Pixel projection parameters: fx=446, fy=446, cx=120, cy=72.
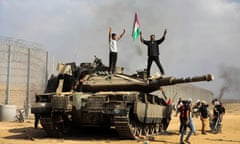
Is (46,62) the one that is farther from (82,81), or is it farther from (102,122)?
(102,122)

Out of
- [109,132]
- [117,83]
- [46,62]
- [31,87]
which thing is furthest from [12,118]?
[117,83]

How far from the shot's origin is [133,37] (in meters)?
21.2

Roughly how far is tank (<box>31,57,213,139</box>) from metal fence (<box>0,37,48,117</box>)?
6986mm

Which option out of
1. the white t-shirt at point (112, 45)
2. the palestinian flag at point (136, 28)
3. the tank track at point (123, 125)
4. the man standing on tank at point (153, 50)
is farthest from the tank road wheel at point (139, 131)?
the palestinian flag at point (136, 28)

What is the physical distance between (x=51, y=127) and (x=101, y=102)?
2.32 m

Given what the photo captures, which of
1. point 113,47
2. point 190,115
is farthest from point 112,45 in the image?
point 190,115

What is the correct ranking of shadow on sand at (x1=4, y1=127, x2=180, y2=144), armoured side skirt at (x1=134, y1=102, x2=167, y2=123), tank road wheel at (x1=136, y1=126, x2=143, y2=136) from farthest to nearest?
shadow on sand at (x1=4, y1=127, x2=180, y2=144)
tank road wheel at (x1=136, y1=126, x2=143, y2=136)
armoured side skirt at (x1=134, y1=102, x2=167, y2=123)

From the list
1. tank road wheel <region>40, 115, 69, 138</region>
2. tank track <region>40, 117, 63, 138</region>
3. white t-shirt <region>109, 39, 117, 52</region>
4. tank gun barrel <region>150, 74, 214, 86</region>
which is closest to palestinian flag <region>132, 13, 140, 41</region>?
white t-shirt <region>109, 39, 117, 52</region>

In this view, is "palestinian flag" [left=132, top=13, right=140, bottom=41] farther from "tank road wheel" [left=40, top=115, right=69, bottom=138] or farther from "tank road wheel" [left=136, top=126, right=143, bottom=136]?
"tank road wheel" [left=40, top=115, right=69, bottom=138]

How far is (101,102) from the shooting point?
15883mm

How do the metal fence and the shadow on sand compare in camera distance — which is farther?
the metal fence

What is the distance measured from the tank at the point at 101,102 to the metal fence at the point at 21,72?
699cm

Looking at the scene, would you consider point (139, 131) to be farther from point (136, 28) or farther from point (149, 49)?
point (136, 28)

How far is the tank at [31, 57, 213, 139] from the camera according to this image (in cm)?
1589
